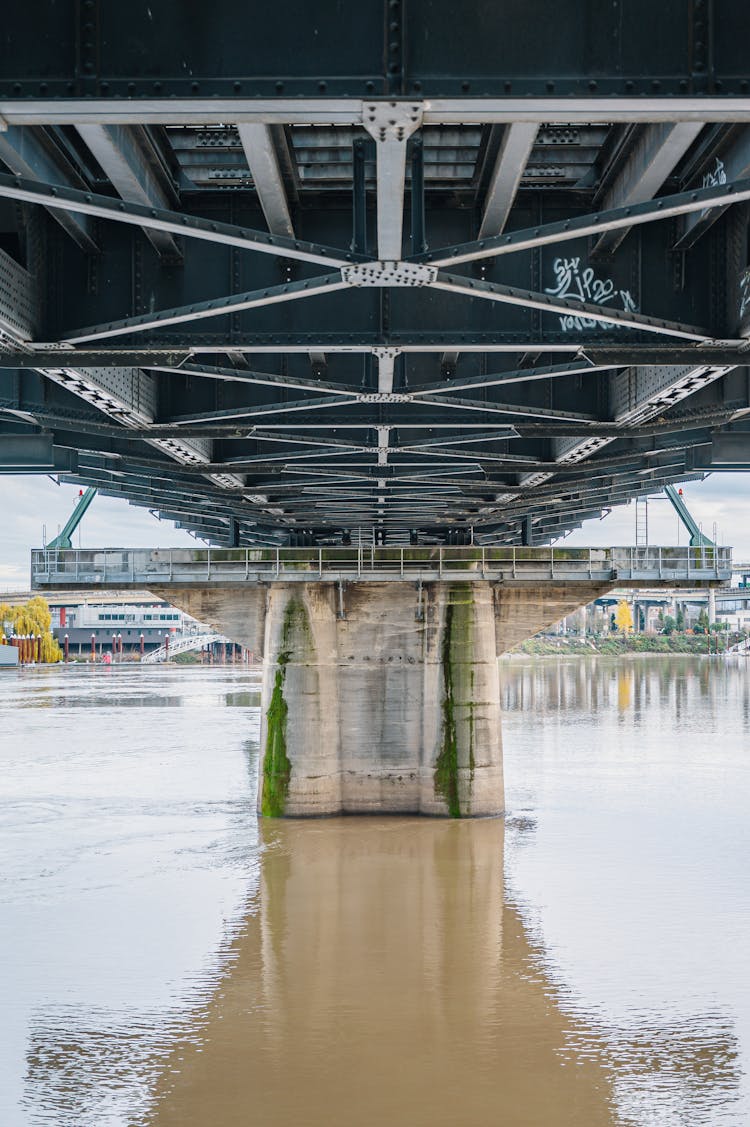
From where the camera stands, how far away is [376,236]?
51.0 feet

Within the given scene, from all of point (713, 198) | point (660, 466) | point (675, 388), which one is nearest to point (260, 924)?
point (660, 466)

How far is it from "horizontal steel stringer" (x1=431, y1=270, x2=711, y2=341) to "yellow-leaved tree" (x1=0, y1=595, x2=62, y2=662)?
15829cm

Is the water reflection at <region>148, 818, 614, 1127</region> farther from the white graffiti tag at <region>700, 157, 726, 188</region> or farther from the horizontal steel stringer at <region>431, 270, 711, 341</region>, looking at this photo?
the white graffiti tag at <region>700, 157, 726, 188</region>

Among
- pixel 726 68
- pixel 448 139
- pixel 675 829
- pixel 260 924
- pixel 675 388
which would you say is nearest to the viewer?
pixel 726 68

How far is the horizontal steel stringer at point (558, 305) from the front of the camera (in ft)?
40.4

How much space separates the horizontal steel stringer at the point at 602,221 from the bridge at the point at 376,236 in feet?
0.11

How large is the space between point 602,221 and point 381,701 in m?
29.7

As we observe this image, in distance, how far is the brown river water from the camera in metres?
17.8

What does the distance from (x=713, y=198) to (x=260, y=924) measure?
20.4 metres

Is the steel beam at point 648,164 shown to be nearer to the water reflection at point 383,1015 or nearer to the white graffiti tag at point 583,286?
the white graffiti tag at point 583,286

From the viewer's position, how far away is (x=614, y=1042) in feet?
65.1

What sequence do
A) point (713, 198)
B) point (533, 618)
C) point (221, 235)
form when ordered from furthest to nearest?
point (533, 618) < point (221, 235) < point (713, 198)

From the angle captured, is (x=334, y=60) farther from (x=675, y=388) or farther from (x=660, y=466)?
(x=660, y=466)

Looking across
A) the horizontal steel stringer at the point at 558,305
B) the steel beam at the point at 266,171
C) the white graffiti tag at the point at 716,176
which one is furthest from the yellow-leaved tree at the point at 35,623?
the white graffiti tag at the point at 716,176
